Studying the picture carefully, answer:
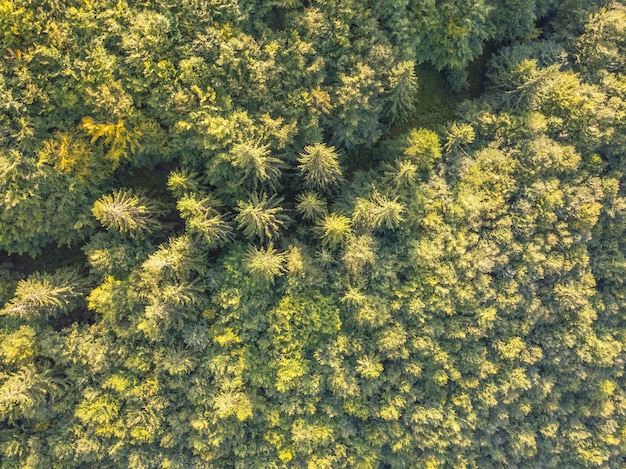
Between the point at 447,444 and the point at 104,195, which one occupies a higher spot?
the point at 104,195

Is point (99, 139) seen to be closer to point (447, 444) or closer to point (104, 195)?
point (104, 195)

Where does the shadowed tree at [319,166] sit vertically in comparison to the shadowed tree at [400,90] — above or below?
below

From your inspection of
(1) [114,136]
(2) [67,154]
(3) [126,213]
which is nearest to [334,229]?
(3) [126,213]

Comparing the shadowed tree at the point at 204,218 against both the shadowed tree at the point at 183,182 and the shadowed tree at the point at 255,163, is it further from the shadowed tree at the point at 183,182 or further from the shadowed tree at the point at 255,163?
the shadowed tree at the point at 255,163

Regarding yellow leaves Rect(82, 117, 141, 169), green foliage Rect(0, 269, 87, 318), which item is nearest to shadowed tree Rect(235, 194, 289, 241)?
yellow leaves Rect(82, 117, 141, 169)

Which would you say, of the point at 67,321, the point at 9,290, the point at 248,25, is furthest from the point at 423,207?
the point at 9,290

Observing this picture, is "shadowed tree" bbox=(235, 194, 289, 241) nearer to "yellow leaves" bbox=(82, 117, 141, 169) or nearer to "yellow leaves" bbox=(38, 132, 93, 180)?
"yellow leaves" bbox=(82, 117, 141, 169)

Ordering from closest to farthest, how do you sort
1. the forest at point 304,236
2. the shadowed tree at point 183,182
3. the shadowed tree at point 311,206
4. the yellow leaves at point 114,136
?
the yellow leaves at point 114,136
the forest at point 304,236
the shadowed tree at point 183,182
the shadowed tree at point 311,206

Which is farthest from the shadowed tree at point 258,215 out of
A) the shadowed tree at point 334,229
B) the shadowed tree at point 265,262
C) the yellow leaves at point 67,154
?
the yellow leaves at point 67,154
